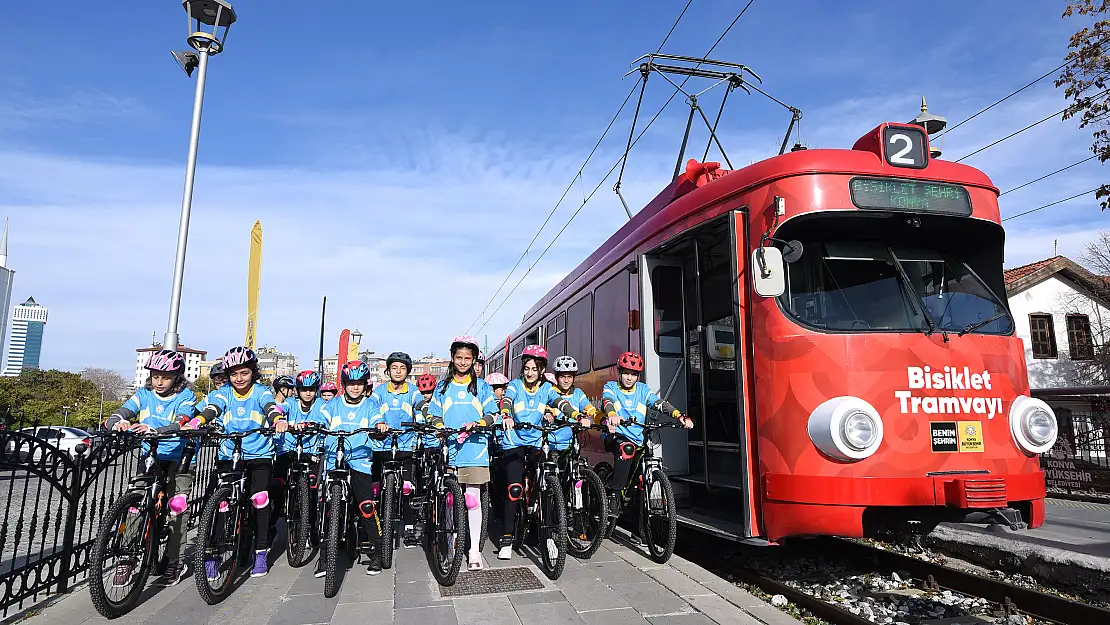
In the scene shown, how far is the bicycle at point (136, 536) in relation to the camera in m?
4.81

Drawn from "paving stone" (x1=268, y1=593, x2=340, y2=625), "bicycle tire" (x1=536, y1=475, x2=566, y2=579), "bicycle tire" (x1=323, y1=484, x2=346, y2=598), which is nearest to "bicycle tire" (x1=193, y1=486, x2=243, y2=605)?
"paving stone" (x1=268, y1=593, x2=340, y2=625)

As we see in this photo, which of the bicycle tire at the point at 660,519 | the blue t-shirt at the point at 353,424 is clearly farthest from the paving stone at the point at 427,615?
the bicycle tire at the point at 660,519

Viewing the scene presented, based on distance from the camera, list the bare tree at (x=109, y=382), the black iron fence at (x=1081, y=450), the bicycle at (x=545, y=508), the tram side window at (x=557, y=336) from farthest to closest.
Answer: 1. the bare tree at (x=109, y=382)
2. the black iron fence at (x=1081, y=450)
3. the tram side window at (x=557, y=336)
4. the bicycle at (x=545, y=508)

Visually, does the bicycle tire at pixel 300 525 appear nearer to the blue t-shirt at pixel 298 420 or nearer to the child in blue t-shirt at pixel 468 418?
the blue t-shirt at pixel 298 420

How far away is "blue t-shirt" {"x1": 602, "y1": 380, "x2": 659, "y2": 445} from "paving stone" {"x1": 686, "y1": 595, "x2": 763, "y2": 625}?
1890mm

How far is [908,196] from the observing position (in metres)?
5.90

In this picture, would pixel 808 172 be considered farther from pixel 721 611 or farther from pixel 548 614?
pixel 548 614

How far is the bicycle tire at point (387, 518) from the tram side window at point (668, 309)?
3.03 meters

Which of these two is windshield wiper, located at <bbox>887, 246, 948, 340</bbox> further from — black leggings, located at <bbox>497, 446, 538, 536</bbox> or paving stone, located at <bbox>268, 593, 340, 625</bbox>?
paving stone, located at <bbox>268, 593, 340, 625</bbox>

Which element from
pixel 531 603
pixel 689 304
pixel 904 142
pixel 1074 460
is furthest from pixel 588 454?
pixel 1074 460

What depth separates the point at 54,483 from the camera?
550 cm

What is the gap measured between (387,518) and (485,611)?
4.19 ft

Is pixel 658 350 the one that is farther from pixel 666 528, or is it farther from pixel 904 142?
pixel 904 142

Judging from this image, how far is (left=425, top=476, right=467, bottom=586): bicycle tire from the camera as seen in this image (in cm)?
555
